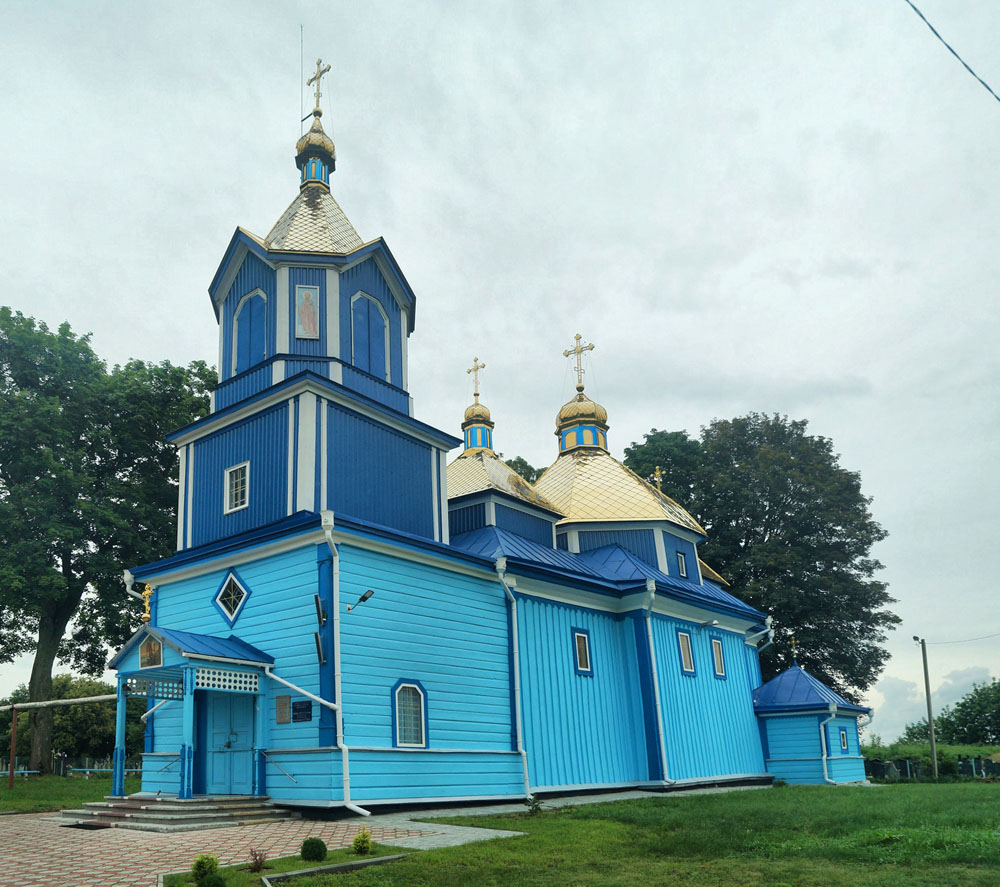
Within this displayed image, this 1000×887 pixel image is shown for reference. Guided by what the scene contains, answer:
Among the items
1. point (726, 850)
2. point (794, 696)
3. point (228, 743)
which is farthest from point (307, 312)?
point (794, 696)

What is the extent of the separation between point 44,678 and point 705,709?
57.6 feet

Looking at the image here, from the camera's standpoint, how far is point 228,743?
14.3 meters

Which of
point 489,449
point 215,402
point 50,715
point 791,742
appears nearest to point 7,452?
point 50,715

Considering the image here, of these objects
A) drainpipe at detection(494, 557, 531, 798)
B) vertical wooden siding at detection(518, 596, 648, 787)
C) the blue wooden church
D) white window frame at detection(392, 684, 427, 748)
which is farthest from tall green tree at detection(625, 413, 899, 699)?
white window frame at detection(392, 684, 427, 748)

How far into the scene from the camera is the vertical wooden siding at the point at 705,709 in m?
20.0

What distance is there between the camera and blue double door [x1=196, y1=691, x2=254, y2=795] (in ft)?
46.1

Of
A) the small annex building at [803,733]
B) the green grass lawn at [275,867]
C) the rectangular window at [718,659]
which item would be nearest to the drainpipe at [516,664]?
the green grass lawn at [275,867]

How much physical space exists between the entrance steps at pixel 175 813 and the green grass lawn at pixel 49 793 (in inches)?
121

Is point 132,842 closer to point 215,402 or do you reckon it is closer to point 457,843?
point 457,843

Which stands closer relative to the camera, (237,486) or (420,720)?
(420,720)

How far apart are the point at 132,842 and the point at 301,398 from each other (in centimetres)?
745

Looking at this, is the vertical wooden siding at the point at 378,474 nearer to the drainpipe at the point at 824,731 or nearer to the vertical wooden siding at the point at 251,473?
the vertical wooden siding at the point at 251,473

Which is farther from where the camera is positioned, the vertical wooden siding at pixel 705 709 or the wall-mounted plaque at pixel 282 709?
the vertical wooden siding at pixel 705 709

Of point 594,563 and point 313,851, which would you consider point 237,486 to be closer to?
point 313,851
